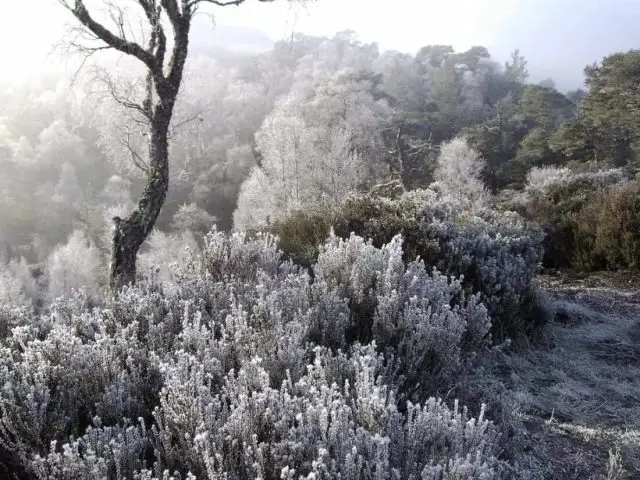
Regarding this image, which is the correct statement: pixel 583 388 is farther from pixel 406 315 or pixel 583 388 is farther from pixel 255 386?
pixel 255 386

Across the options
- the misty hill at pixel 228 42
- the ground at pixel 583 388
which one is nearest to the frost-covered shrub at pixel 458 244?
the ground at pixel 583 388

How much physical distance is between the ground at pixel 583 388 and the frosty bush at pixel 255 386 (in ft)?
2.00

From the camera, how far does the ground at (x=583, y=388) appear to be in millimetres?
2551

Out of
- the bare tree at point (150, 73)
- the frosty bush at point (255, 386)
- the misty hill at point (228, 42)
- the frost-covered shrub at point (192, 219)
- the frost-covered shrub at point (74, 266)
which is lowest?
the frost-covered shrub at point (74, 266)

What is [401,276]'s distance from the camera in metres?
3.16

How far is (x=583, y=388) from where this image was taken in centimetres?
359

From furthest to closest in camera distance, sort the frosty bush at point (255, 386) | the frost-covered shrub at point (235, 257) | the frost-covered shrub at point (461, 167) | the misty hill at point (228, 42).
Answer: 1. the misty hill at point (228, 42)
2. the frost-covered shrub at point (461, 167)
3. the frost-covered shrub at point (235, 257)
4. the frosty bush at point (255, 386)

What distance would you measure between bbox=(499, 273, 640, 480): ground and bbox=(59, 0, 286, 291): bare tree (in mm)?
3965

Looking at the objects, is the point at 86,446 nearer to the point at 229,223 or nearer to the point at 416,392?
the point at 416,392

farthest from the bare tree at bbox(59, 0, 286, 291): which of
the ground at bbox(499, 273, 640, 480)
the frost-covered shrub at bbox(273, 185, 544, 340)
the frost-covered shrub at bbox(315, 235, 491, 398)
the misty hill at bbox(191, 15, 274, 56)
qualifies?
the misty hill at bbox(191, 15, 274, 56)

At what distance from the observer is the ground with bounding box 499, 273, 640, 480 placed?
2.55 meters

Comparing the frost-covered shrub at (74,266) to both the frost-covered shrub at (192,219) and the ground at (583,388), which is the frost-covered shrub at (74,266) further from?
the ground at (583,388)

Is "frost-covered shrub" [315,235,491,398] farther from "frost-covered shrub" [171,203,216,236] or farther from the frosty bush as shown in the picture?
"frost-covered shrub" [171,203,216,236]

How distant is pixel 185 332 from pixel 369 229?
3274 millimetres
